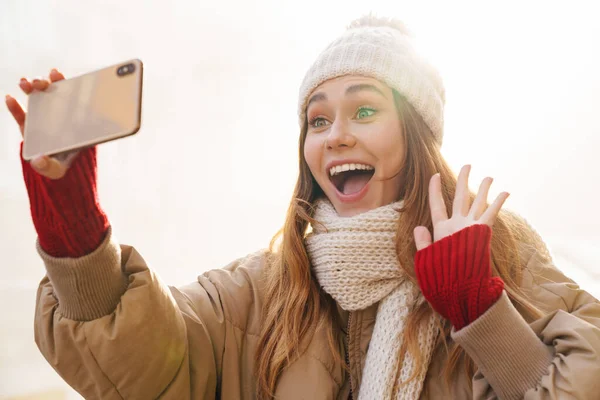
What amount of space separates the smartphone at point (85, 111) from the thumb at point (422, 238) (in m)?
0.55

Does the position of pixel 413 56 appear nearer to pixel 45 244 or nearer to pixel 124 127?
pixel 124 127

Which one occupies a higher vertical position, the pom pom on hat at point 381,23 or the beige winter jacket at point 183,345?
the pom pom on hat at point 381,23

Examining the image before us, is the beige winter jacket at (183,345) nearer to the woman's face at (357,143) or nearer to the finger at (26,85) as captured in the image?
the finger at (26,85)

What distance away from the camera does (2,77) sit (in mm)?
1744

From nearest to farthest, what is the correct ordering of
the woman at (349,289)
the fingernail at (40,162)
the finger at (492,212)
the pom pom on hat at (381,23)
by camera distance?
the fingernail at (40,162) < the woman at (349,289) < the finger at (492,212) < the pom pom on hat at (381,23)

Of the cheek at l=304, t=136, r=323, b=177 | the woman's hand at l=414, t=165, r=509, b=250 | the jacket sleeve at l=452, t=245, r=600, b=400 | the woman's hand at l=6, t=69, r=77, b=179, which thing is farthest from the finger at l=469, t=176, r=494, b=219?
the woman's hand at l=6, t=69, r=77, b=179

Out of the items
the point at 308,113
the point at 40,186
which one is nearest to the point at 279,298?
the point at 308,113

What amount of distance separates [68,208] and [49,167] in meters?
0.06

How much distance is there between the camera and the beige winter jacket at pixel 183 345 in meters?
0.70

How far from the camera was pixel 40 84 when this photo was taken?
670 mm

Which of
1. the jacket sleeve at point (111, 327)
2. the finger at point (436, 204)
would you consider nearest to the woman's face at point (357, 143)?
the finger at point (436, 204)

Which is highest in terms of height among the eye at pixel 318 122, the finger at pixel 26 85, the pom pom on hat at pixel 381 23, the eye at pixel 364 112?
the pom pom on hat at pixel 381 23

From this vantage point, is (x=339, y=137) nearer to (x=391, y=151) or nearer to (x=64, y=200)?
(x=391, y=151)

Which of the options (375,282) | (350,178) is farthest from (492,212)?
(350,178)
